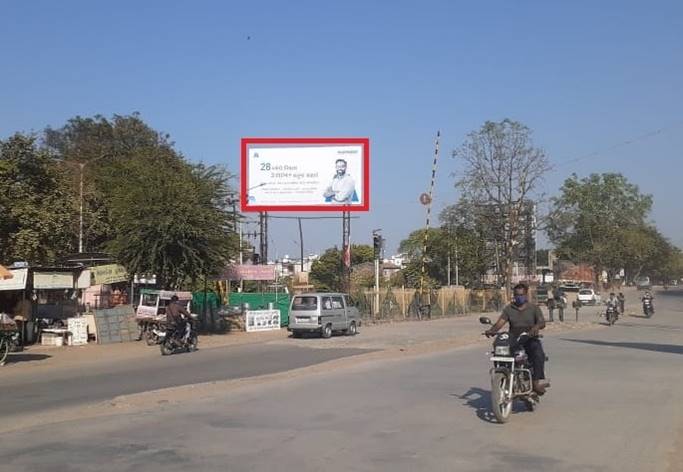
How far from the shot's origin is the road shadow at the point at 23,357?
2095cm

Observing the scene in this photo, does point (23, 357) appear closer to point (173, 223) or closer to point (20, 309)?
point (20, 309)

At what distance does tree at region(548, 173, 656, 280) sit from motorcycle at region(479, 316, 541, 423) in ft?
304

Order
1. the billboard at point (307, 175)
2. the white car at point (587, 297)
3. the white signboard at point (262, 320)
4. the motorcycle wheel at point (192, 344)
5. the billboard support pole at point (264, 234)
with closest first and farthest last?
the motorcycle wheel at point (192, 344) < the white signboard at point (262, 320) < the billboard at point (307, 175) < the billboard support pole at point (264, 234) < the white car at point (587, 297)

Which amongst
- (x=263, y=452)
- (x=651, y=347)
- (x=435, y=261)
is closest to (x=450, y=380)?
(x=263, y=452)

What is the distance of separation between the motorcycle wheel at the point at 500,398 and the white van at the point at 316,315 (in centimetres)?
1965

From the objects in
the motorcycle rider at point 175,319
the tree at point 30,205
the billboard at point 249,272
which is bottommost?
the motorcycle rider at point 175,319

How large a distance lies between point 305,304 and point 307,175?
1671cm

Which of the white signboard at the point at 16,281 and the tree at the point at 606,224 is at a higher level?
the tree at the point at 606,224

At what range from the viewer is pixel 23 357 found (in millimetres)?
21656

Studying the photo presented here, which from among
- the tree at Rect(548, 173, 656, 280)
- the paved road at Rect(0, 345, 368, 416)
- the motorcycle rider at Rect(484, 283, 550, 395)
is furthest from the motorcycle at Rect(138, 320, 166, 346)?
the tree at Rect(548, 173, 656, 280)

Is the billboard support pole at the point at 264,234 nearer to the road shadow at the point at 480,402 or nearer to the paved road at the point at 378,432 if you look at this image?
the paved road at the point at 378,432

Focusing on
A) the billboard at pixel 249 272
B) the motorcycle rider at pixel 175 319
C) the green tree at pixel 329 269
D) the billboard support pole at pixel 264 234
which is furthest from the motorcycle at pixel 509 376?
the green tree at pixel 329 269

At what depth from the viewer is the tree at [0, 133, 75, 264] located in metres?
26.2

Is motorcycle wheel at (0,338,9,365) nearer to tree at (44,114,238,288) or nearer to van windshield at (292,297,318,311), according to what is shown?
tree at (44,114,238,288)
